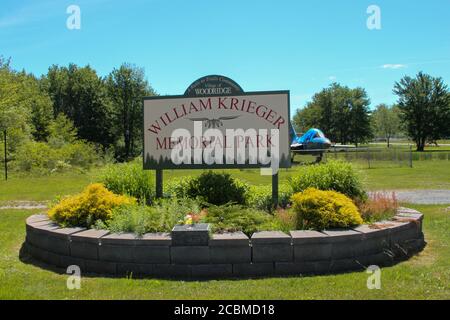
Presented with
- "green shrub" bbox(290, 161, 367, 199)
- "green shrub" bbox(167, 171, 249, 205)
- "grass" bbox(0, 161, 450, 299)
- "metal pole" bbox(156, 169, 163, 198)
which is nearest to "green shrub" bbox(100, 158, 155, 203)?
"metal pole" bbox(156, 169, 163, 198)

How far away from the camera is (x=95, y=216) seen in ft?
20.9

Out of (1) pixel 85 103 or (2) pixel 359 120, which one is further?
(2) pixel 359 120

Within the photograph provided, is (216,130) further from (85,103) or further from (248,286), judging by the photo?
(85,103)

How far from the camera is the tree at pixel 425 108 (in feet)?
197

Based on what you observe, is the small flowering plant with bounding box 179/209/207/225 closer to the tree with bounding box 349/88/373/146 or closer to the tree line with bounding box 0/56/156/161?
the tree line with bounding box 0/56/156/161

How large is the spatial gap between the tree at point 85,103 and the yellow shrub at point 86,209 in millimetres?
51279

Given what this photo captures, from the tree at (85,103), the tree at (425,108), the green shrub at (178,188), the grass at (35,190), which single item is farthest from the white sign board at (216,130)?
the tree at (425,108)

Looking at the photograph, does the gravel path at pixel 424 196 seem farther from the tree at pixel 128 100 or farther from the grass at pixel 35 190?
the tree at pixel 128 100

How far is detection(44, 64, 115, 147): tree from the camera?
184 feet

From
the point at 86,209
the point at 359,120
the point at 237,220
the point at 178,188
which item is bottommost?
the point at 237,220

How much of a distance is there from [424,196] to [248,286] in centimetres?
950

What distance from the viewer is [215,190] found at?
785cm

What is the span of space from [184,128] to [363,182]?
336cm

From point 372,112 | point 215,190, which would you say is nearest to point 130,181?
Result: point 215,190
